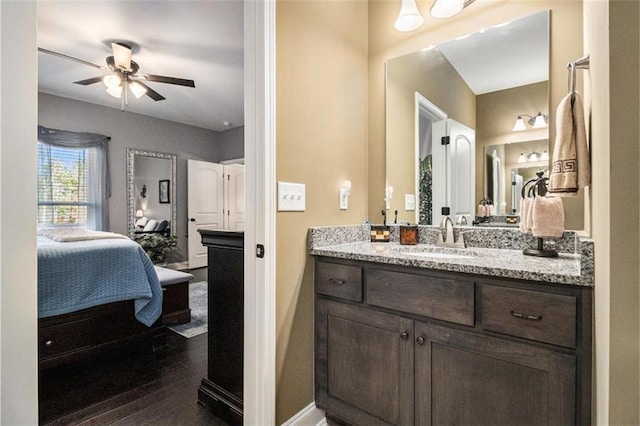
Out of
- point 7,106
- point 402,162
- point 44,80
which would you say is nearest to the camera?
point 7,106

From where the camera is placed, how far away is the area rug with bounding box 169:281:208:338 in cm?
283

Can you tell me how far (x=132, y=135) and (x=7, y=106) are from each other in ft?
17.3

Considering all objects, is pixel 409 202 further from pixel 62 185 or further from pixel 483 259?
pixel 62 185

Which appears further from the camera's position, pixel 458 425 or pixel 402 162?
pixel 402 162

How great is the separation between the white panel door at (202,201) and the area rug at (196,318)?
5.81 feet

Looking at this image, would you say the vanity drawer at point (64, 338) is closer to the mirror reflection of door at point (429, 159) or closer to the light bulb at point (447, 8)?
the mirror reflection of door at point (429, 159)

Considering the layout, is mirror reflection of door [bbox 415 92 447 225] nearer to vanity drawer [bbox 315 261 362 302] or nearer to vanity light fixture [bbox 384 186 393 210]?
vanity light fixture [bbox 384 186 393 210]

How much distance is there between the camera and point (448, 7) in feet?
5.05

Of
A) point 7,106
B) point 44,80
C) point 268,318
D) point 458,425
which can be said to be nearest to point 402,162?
point 268,318

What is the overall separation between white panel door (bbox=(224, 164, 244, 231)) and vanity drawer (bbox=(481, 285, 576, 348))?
5.85 m

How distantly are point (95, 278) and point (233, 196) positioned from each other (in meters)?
4.38

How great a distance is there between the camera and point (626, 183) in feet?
1.96

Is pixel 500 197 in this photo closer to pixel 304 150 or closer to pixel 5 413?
pixel 304 150

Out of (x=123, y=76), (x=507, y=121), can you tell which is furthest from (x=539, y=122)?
(x=123, y=76)
